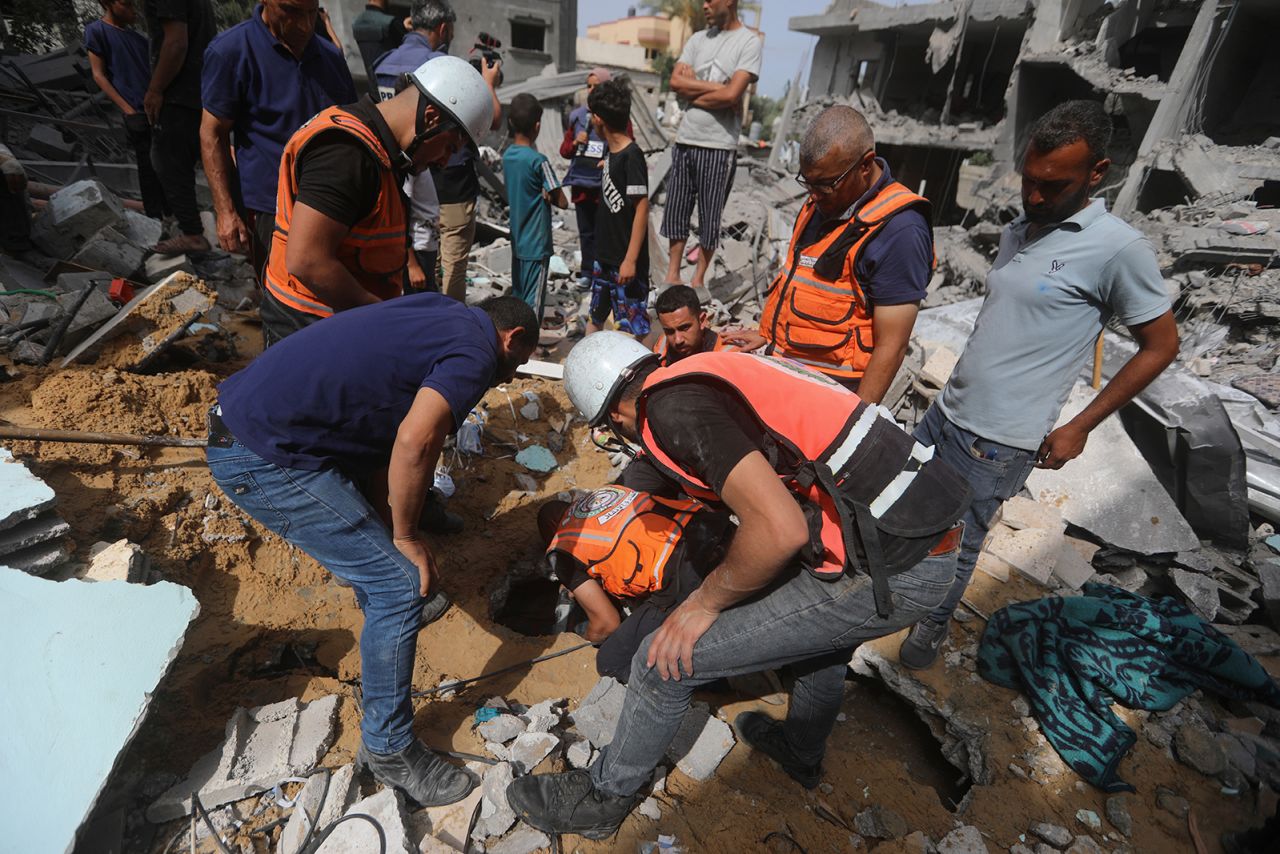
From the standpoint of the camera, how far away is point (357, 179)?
218cm

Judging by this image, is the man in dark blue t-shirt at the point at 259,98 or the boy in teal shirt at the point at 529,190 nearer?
the man in dark blue t-shirt at the point at 259,98

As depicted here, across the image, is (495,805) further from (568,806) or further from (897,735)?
(897,735)

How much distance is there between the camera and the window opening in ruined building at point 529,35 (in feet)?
63.9

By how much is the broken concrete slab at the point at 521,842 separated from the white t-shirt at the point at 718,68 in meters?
4.62

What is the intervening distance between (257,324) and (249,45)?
2488 millimetres

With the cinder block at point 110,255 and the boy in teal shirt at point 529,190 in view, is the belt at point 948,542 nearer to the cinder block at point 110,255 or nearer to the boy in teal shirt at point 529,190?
the boy in teal shirt at point 529,190

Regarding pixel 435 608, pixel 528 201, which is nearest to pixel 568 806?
pixel 435 608

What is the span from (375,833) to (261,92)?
3216 millimetres

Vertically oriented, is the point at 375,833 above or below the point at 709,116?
below

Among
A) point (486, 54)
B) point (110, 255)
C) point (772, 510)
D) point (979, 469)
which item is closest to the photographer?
point (772, 510)

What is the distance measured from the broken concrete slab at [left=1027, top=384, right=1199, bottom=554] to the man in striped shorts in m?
3.08

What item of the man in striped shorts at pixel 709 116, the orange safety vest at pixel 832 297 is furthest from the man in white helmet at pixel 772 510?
the man in striped shorts at pixel 709 116

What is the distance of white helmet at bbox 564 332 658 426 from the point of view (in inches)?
78.5

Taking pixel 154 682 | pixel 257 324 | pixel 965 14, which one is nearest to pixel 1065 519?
pixel 154 682
